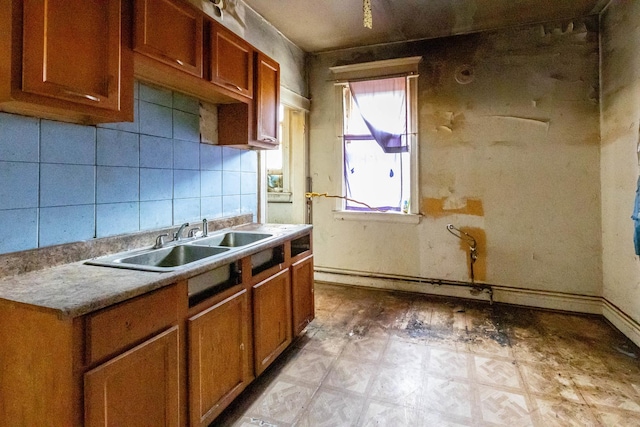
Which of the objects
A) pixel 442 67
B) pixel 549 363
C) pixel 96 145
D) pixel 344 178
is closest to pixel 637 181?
pixel 549 363

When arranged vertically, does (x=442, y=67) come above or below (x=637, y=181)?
above

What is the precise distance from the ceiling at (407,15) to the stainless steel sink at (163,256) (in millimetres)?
2145

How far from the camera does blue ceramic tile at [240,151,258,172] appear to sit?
279 centimetres

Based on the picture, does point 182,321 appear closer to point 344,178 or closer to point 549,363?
point 549,363

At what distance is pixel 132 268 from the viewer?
1.40 metres

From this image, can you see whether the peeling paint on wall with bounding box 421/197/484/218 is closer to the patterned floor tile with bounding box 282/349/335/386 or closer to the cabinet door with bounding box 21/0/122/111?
the patterned floor tile with bounding box 282/349/335/386

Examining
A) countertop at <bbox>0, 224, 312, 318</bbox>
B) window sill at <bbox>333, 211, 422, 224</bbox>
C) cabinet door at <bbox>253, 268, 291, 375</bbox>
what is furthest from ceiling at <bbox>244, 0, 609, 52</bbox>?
countertop at <bbox>0, 224, 312, 318</bbox>

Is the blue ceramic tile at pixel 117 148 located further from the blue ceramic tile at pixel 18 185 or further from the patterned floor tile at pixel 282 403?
the patterned floor tile at pixel 282 403

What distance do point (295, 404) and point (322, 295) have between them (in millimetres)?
1810

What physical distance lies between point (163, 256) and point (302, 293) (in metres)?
1.05

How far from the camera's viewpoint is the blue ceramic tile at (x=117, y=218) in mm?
1663

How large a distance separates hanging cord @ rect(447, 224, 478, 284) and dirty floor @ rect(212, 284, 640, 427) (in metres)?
0.56

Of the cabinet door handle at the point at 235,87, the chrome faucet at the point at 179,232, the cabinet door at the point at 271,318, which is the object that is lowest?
the cabinet door at the point at 271,318

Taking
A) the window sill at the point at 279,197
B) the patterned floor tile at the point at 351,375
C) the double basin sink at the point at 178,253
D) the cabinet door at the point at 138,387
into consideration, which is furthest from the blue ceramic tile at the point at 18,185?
the window sill at the point at 279,197
